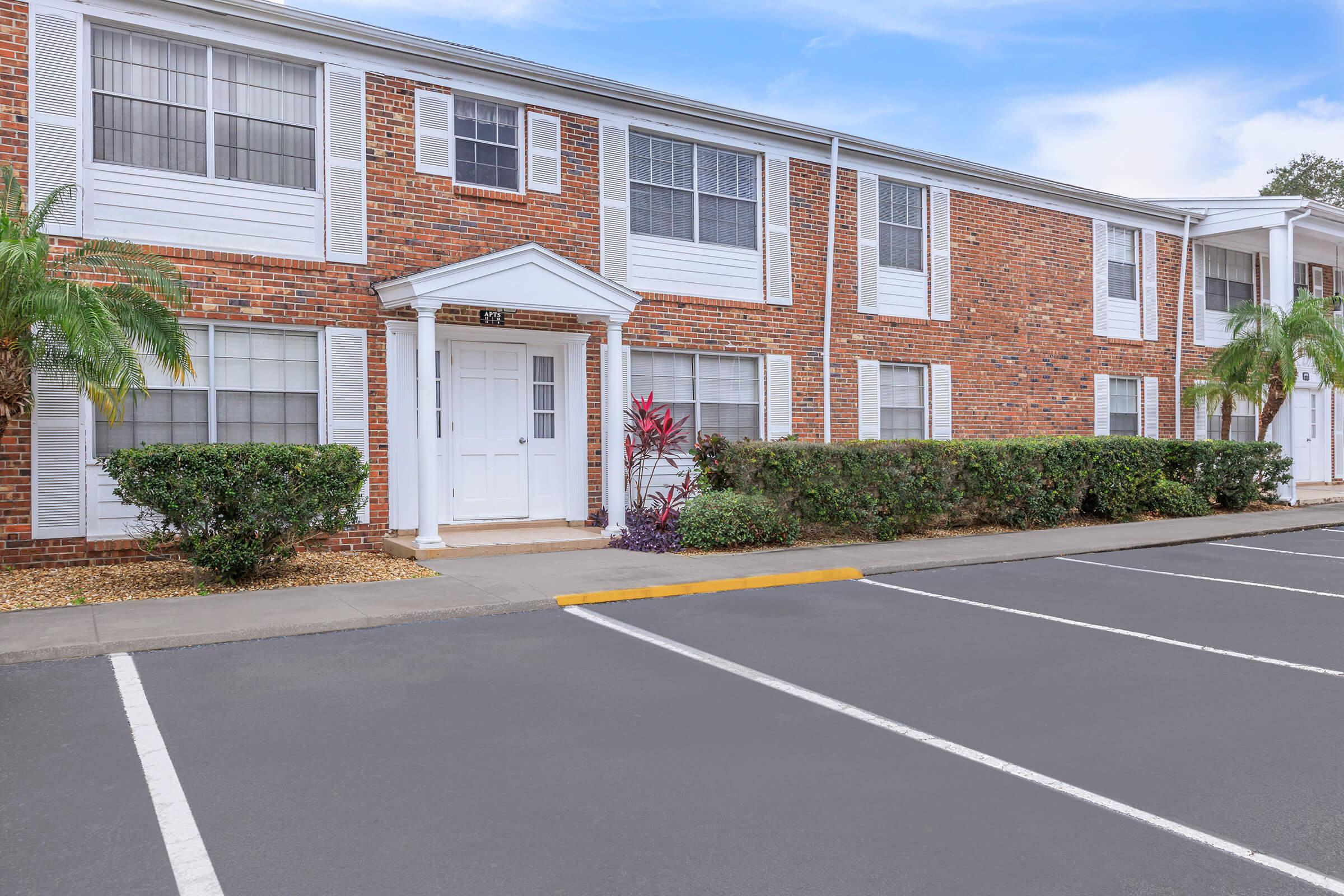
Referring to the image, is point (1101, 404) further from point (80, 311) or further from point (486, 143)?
point (80, 311)

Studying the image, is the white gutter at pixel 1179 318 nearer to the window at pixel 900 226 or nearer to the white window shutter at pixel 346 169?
the window at pixel 900 226

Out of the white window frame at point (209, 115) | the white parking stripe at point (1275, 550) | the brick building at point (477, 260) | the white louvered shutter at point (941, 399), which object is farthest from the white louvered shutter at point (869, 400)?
the white window frame at point (209, 115)

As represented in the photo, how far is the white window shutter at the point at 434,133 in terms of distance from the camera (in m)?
11.2

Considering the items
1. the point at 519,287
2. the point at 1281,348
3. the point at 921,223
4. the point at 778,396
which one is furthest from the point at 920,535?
the point at 1281,348

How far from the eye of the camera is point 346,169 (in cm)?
1082

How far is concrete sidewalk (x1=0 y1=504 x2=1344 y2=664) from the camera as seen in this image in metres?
6.71

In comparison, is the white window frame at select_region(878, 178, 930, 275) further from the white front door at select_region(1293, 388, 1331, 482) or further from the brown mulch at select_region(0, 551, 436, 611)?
the white front door at select_region(1293, 388, 1331, 482)

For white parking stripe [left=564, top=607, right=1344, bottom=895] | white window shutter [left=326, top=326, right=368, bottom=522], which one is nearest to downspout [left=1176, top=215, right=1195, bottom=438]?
white window shutter [left=326, top=326, right=368, bottom=522]

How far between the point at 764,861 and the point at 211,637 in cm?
489

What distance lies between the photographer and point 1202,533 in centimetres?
1298

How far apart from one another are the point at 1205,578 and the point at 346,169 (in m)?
10.2

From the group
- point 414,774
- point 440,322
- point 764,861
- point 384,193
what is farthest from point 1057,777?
point 384,193

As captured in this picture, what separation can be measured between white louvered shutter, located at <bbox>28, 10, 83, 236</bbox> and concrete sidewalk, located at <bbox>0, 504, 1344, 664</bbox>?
4259 mm

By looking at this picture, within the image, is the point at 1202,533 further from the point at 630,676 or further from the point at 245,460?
the point at 245,460
